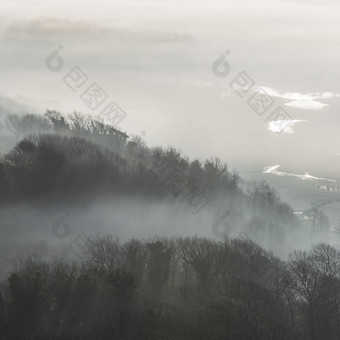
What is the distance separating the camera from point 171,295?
74188 mm

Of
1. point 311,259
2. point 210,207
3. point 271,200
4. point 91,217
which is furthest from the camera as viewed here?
point 271,200

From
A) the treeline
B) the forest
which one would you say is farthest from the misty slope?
the treeline

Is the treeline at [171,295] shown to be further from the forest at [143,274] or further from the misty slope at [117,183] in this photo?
the misty slope at [117,183]

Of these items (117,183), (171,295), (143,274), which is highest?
(117,183)

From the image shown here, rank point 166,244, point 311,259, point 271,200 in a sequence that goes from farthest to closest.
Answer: point 271,200 → point 311,259 → point 166,244

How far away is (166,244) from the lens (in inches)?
3428

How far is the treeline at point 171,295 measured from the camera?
202 feet

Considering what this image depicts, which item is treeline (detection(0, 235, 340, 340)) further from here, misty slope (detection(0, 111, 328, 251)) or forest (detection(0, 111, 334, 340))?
misty slope (detection(0, 111, 328, 251))

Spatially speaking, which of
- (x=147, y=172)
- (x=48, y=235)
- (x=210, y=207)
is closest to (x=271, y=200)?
(x=210, y=207)

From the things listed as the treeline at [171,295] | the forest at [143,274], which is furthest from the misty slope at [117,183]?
the treeline at [171,295]

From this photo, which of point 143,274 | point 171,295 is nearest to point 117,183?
point 143,274

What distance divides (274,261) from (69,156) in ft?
160

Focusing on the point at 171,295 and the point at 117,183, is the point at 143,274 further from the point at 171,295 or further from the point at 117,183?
the point at 117,183

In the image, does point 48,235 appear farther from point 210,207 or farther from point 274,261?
point 210,207
